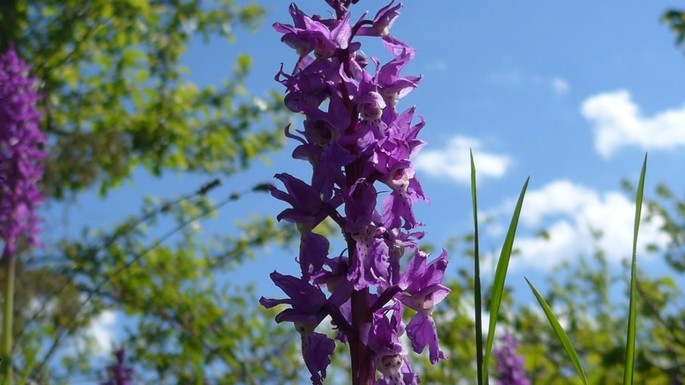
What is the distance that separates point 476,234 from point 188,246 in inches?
463

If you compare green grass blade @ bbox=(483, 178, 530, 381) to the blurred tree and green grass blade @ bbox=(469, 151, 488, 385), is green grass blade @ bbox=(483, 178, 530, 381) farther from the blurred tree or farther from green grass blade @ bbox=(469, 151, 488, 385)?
the blurred tree

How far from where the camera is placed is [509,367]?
21.6 feet

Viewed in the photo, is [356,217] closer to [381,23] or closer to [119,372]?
[381,23]


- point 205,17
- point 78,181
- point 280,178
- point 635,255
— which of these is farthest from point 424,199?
point 205,17

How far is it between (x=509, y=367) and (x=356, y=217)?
487cm

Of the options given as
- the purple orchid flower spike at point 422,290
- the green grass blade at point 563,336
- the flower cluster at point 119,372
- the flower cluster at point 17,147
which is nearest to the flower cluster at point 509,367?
the flower cluster at point 119,372

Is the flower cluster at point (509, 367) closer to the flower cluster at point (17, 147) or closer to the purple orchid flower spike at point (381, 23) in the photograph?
the flower cluster at point (17, 147)

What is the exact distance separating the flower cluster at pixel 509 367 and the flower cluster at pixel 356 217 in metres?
4.57

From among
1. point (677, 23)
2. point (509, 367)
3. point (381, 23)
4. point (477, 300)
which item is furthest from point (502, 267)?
point (677, 23)

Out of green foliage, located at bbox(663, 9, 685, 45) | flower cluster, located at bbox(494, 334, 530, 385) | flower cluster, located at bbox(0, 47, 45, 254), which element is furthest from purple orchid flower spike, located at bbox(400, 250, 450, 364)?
green foliage, located at bbox(663, 9, 685, 45)

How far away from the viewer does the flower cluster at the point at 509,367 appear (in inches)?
256

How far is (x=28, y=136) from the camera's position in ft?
16.9

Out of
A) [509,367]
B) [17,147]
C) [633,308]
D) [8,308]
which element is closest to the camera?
[633,308]

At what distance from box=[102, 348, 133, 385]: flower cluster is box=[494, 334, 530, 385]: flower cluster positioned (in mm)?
2826
